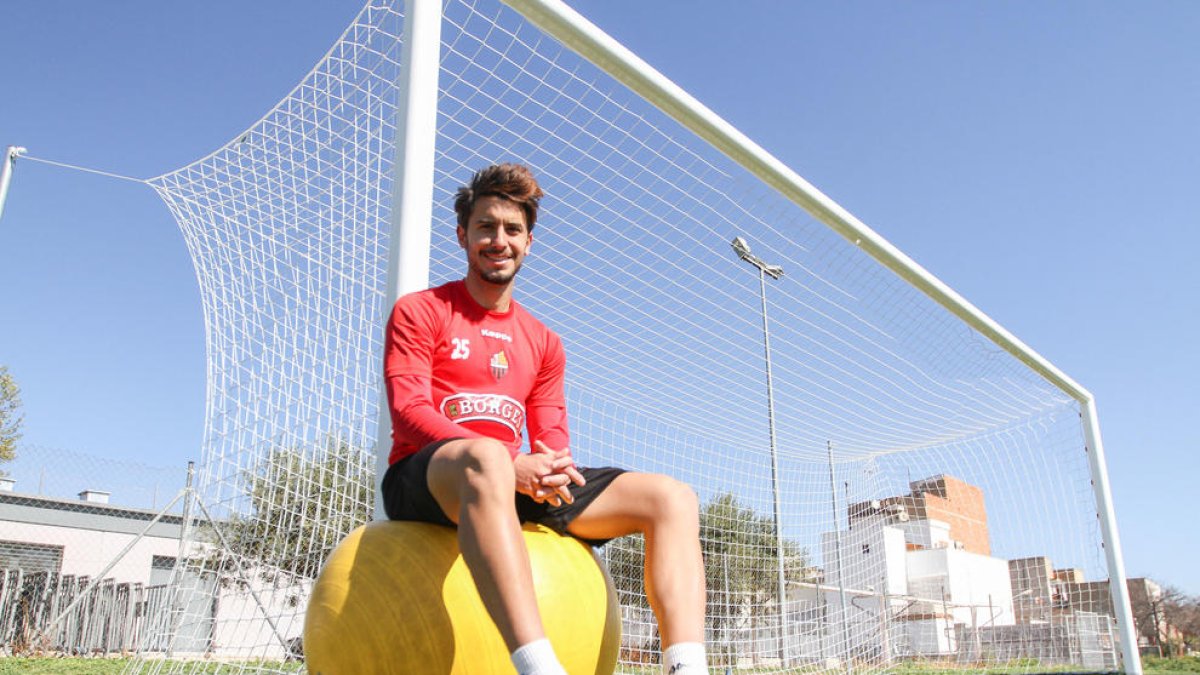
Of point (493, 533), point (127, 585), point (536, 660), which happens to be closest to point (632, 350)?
point (493, 533)

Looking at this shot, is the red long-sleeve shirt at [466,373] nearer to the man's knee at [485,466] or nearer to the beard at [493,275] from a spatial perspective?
the beard at [493,275]

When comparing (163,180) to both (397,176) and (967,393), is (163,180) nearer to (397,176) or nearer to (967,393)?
(397,176)

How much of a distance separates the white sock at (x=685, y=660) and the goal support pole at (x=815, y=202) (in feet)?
9.02

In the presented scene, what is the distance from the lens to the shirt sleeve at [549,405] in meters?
2.56

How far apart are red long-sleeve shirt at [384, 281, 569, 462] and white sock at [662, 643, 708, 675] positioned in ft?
2.33

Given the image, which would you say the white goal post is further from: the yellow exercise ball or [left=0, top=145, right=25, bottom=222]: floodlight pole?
[left=0, top=145, right=25, bottom=222]: floodlight pole

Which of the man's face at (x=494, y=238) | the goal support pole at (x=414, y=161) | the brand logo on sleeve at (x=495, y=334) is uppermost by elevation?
the goal support pole at (x=414, y=161)

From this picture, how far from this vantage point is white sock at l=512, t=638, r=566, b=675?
1.67 metres

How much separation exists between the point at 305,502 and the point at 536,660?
2822mm

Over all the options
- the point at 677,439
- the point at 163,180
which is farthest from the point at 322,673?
the point at 677,439

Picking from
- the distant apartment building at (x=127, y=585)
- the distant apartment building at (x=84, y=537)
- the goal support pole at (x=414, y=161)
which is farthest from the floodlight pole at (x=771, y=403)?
the distant apartment building at (x=84, y=537)

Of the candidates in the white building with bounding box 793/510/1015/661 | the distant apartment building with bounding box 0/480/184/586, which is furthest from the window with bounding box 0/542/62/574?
the white building with bounding box 793/510/1015/661

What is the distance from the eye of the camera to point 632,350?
20.4 ft

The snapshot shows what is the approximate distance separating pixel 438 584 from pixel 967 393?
273 inches
